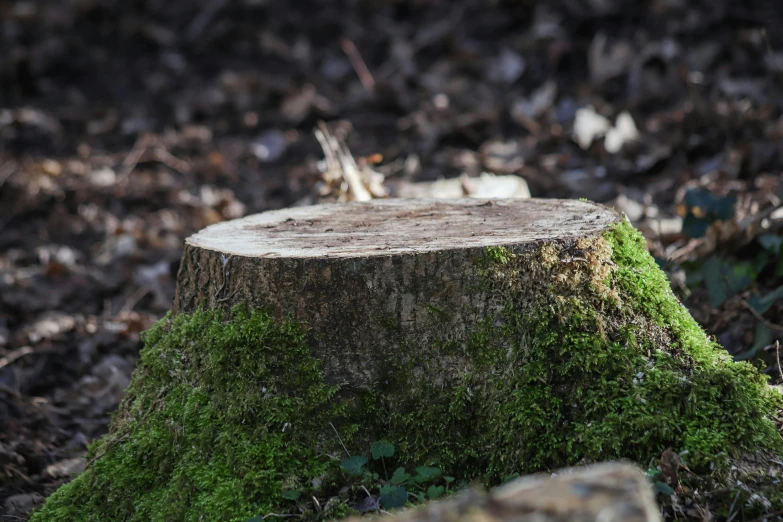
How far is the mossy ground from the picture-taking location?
1901 millimetres

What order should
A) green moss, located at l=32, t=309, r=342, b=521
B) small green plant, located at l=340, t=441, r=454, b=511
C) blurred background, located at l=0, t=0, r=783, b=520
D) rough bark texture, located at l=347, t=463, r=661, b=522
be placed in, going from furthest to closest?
blurred background, located at l=0, t=0, r=783, b=520 < green moss, located at l=32, t=309, r=342, b=521 < small green plant, located at l=340, t=441, r=454, b=511 < rough bark texture, located at l=347, t=463, r=661, b=522

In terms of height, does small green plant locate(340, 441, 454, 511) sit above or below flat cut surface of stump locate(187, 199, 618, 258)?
below

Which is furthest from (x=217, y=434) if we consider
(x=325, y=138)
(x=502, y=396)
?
(x=325, y=138)

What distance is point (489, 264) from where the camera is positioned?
6.49 feet

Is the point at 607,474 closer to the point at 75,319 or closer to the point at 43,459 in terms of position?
the point at 43,459

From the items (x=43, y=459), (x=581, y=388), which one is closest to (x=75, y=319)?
(x=43, y=459)

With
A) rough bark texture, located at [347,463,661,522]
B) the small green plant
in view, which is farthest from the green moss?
rough bark texture, located at [347,463,661,522]

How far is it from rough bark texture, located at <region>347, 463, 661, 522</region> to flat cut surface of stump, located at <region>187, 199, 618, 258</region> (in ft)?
3.10

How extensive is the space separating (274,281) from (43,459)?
1.45 metres

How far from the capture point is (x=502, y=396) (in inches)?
78.0

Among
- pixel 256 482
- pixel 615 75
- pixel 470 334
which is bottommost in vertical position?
pixel 256 482

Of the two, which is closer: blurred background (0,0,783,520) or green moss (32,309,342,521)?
green moss (32,309,342,521)

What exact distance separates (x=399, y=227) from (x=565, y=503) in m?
1.40

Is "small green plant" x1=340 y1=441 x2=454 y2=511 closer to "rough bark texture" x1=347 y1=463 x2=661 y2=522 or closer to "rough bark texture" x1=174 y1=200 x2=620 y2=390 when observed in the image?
"rough bark texture" x1=174 y1=200 x2=620 y2=390
